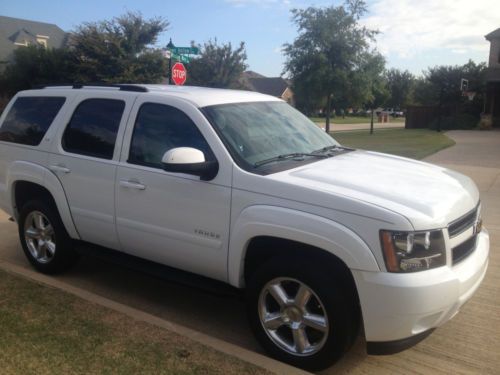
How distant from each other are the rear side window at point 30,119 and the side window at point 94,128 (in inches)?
13.4

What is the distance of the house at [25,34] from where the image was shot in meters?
49.0

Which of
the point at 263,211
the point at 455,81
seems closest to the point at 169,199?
the point at 263,211

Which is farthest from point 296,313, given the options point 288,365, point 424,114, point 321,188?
point 424,114

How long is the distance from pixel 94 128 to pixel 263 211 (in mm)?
2036

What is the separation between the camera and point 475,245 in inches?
143

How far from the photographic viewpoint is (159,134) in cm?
416

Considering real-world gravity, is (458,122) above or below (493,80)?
below

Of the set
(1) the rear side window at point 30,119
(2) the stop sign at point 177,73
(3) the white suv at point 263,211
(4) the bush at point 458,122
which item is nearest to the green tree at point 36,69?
(2) the stop sign at point 177,73

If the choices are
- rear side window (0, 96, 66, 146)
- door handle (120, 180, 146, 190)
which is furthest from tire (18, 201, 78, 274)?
door handle (120, 180, 146, 190)

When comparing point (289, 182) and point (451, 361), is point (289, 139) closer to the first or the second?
point (289, 182)

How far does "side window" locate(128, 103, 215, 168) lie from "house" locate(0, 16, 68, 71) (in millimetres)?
48274

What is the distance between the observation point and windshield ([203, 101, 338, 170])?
3.80 metres

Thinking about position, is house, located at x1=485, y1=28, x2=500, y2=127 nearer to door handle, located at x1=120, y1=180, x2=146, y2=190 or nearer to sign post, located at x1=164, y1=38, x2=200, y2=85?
sign post, located at x1=164, y1=38, x2=200, y2=85

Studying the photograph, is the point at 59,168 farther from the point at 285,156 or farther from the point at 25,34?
the point at 25,34
